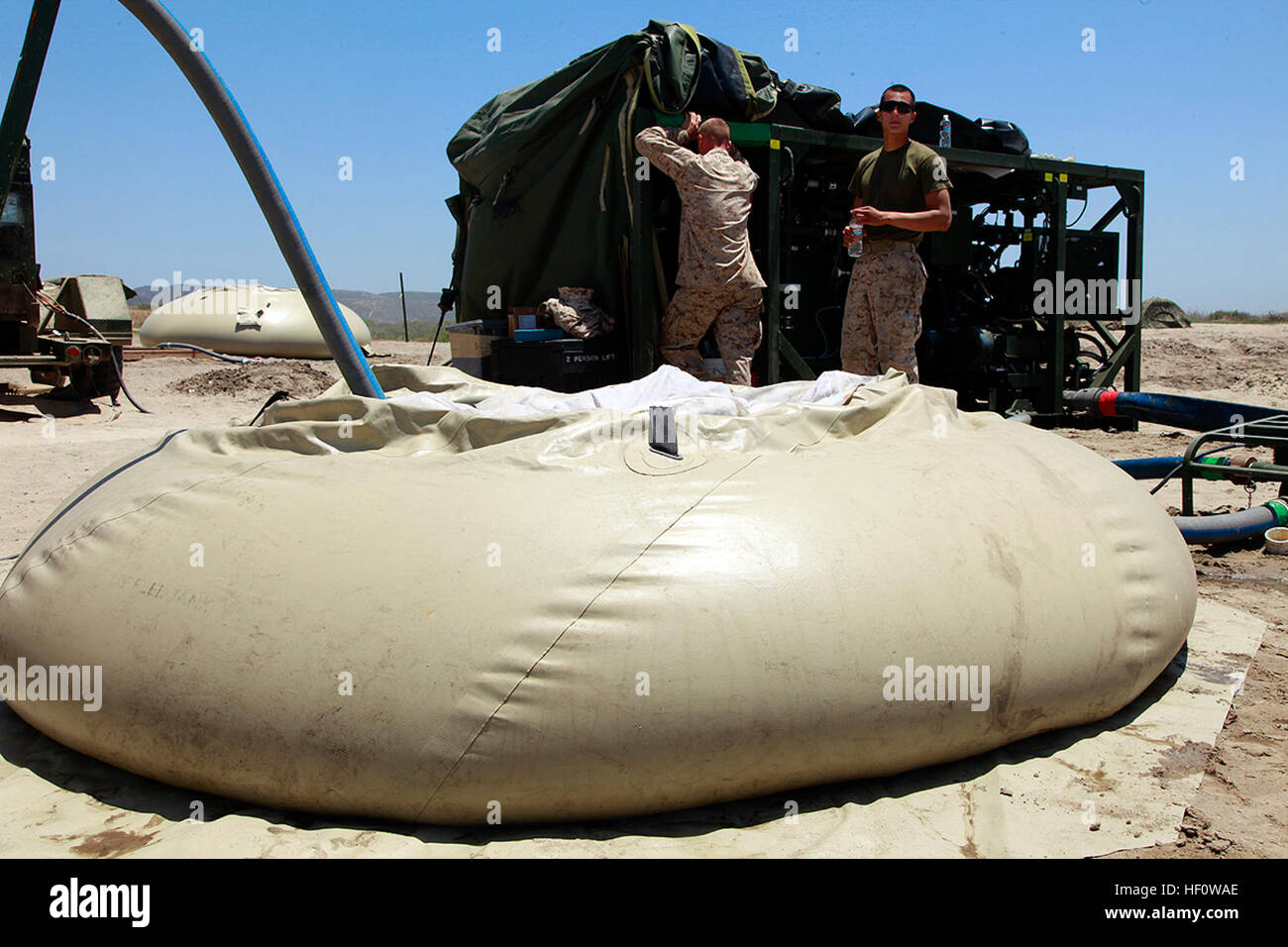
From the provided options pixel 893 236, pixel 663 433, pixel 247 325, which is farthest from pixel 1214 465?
pixel 247 325

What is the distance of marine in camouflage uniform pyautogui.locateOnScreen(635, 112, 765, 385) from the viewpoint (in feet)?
17.7

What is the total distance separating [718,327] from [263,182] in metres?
3.59

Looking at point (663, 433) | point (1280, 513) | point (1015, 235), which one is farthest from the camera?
point (1015, 235)

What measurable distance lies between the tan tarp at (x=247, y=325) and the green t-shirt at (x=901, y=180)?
31.6 feet

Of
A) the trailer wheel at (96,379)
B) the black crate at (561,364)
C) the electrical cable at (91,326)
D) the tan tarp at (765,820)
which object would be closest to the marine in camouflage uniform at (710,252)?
the black crate at (561,364)

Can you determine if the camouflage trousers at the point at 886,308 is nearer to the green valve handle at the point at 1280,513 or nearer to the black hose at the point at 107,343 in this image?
the green valve handle at the point at 1280,513

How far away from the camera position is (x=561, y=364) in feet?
18.4

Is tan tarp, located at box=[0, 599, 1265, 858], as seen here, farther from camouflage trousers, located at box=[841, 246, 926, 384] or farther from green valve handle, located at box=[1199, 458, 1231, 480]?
camouflage trousers, located at box=[841, 246, 926, 384]

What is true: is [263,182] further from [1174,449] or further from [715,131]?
[1174,449]

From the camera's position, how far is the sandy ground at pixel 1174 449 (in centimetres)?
198
